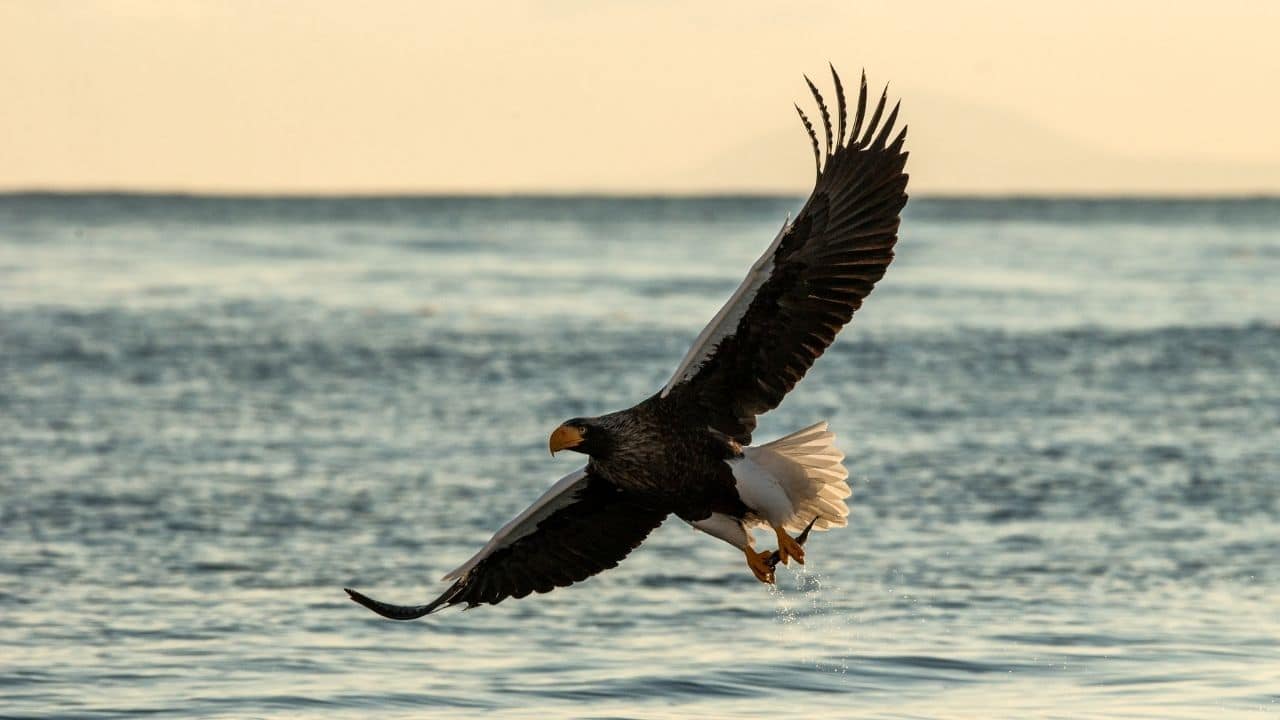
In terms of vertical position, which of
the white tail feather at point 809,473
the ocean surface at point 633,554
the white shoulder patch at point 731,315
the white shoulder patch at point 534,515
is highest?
the white shoulder patch at point 731,315

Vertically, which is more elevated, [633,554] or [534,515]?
[534,515]

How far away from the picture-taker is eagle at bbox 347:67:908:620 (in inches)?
298

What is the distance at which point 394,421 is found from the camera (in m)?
18.3

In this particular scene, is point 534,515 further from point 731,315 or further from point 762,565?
point 731,315

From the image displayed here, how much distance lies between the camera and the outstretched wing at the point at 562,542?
820cm

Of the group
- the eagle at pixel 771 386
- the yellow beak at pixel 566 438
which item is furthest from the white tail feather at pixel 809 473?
the yellow beak at pixel 566 438

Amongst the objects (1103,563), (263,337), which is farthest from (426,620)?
(263,337)

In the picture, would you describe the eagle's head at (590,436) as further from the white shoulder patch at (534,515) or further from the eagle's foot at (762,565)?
the eagle's foot at (762,565)

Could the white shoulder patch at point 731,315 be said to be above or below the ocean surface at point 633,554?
above

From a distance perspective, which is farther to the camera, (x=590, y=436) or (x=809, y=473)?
(x=809, y=473)

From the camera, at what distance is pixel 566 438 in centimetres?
740

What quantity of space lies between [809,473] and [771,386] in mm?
373

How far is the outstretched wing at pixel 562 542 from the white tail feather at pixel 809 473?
2.11 feet

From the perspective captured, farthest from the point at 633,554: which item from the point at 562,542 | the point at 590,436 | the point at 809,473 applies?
the point at 590,436
